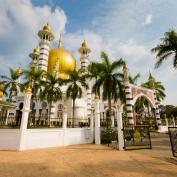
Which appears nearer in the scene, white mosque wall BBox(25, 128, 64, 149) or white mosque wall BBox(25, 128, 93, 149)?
white mosque wall BBox(25, 128, 64, 149)

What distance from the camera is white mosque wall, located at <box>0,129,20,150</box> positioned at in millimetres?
9523

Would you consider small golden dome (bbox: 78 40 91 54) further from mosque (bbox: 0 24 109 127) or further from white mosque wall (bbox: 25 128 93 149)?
white mosque wall (bbox: 25 128 93 149)

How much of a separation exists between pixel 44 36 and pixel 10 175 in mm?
33862

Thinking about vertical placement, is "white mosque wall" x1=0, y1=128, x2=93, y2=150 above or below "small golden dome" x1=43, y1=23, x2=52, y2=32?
below

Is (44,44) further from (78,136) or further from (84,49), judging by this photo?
(78,136)

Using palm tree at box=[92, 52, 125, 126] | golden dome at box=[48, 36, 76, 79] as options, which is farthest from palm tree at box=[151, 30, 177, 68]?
golden dome at box=[48, 36, 76, 79]

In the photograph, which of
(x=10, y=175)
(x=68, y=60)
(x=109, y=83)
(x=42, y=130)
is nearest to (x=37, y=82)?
(x=109, y=83)

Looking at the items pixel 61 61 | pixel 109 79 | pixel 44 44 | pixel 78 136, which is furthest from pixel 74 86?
pixel 44 44

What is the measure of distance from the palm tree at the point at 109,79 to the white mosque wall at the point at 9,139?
1113 centimetres

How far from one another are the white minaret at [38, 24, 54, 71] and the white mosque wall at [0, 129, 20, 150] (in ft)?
77.2

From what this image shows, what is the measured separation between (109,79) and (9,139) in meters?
12.6

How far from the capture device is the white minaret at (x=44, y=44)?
105ft

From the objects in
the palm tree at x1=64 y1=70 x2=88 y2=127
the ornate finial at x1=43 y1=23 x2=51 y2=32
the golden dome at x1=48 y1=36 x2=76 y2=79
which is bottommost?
the palm tree at x1=64 y1=70 x2=88 y2=127

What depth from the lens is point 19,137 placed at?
9586 mm
